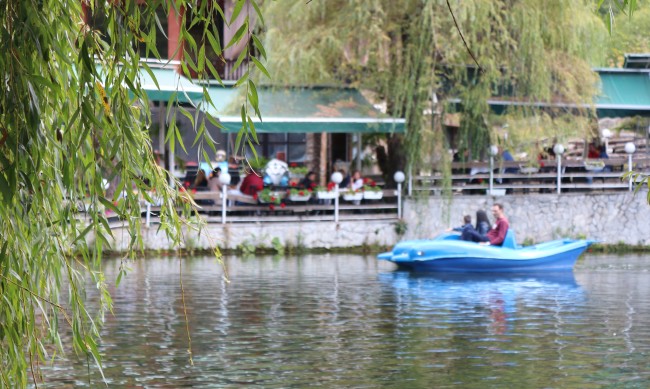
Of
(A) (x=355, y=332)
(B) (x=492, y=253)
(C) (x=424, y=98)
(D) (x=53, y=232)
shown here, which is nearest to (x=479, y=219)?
(B) (x=492, y=253)

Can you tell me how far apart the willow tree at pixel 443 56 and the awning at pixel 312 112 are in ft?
1.67

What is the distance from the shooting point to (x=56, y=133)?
7.30 metres

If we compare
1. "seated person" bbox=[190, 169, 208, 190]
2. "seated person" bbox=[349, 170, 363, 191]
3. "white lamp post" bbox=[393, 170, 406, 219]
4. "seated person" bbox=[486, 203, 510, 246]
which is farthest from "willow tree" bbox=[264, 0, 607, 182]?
"seated person" bbox=[486, 203, 510, 246]

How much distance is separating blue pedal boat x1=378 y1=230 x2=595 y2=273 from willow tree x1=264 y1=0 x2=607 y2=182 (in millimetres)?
4938

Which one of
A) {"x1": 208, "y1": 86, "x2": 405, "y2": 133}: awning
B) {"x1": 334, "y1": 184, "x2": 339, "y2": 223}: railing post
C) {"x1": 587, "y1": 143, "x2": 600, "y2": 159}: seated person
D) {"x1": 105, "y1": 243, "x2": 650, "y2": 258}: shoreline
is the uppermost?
{"x1": 208, "y1": 86, "x2": 405, "y2": 133}: awning

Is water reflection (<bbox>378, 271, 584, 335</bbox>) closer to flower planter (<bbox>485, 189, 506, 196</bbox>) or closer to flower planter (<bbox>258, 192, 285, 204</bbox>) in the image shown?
flower planter (<bbox>258, 192, 285, 204</bbox>)

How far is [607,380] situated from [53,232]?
19.1ft

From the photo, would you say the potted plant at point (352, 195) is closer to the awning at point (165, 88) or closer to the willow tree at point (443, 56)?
the willow tree at point (443, 56)

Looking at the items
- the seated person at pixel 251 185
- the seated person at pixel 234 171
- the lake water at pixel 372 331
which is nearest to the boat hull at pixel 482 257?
the lake water at pixel 372 331

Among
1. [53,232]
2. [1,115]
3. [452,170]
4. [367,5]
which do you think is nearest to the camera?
[1,115]

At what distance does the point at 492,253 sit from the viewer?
23.4 m

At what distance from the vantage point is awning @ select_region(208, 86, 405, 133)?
91.7 ft

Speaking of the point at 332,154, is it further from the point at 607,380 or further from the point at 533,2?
the point at 607,380

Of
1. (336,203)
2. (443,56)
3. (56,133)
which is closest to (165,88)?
(336,203)
